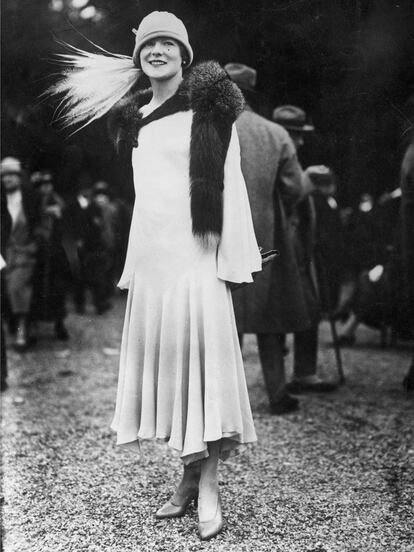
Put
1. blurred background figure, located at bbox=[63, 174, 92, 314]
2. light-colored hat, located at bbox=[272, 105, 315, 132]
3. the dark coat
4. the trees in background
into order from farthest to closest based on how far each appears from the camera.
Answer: blurred background figure, located at bbox=[63, 174, 92, 314] < light-colored hat, located at bbox=[272, 105, 315, 132] < the dark coat < the trees in background

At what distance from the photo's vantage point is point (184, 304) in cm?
271

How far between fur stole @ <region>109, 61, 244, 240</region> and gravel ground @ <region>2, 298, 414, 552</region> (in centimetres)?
123

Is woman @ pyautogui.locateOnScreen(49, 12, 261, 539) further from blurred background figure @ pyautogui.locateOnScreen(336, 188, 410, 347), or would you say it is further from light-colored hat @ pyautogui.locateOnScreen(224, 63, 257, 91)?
blurred background figure @ pyautogui.locateOnScreen(336, 188, 410, 347)

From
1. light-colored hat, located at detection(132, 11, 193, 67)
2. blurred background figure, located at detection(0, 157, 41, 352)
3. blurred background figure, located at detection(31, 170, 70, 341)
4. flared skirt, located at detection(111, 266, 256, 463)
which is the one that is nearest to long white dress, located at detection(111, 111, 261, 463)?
flared skirt, located at detection(111, 266, 256, 463)

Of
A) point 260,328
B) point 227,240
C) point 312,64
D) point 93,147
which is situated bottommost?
point 260,328

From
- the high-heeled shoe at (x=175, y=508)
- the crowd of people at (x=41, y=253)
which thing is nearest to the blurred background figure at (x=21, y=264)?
the crowd of people at (x=41, y=253)

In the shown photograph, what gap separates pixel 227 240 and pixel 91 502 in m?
1.36

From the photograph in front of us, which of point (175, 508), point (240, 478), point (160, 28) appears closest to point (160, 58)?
point (160, 28)

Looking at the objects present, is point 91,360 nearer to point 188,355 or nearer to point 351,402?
point 351,402

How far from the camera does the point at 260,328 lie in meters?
4.38

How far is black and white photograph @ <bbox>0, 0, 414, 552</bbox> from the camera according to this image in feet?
8.87

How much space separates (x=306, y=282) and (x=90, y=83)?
2.44 m

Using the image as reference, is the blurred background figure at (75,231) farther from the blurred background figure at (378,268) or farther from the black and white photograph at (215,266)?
the blurred background figure at (378,268)

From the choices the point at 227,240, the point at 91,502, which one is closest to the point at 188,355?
the point at 227,240
